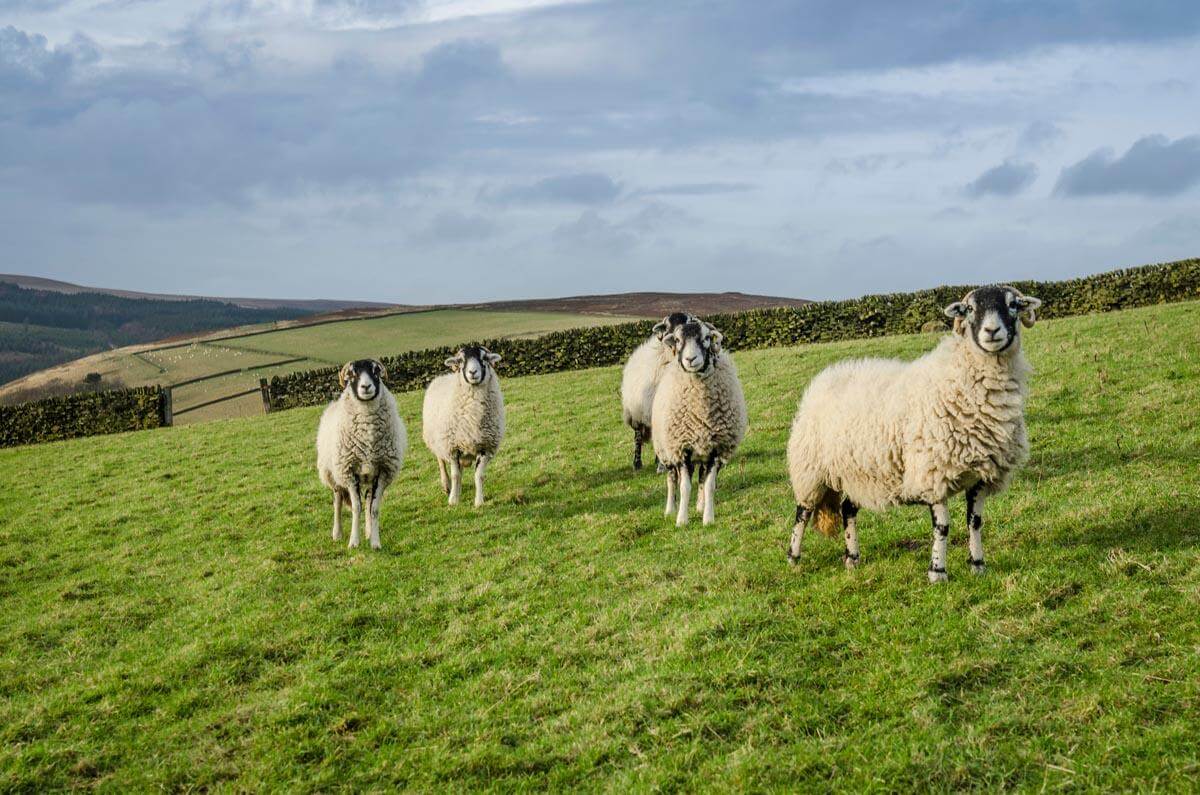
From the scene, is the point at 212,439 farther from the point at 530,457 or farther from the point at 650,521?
the point at 650,521

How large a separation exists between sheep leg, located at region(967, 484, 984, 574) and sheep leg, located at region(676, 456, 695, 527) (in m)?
3.97

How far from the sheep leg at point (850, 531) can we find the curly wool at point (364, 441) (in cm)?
676

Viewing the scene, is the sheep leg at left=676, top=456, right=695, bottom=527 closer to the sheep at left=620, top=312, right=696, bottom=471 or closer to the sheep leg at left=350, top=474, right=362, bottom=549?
the sheep at left=620, top=312, right=696, bottom=471

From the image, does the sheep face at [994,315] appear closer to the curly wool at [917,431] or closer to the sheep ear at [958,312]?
the sheep ear at [958,312]

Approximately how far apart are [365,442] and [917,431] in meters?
7.84

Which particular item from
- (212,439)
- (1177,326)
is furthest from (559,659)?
(212,439)

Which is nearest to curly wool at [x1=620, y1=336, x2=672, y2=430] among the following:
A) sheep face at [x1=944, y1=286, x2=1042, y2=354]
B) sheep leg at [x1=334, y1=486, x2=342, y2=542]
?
sheep leg at [x1=334, y1=486, x2=342, y2=542]

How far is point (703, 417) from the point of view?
10.5m

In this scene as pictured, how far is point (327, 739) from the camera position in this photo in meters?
6.06

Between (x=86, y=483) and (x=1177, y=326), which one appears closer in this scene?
(x=1177, y=326)

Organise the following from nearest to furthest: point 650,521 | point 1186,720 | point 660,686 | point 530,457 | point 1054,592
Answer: point 1186,720 < point 660,686 < point 1054,592 < point 650,521 < point 530,457

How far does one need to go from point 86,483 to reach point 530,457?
12.3 m

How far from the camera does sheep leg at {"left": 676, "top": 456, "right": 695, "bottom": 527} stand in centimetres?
1049

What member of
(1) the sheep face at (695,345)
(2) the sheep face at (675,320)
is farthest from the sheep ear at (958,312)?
(2) the sheep face at (675,320)
